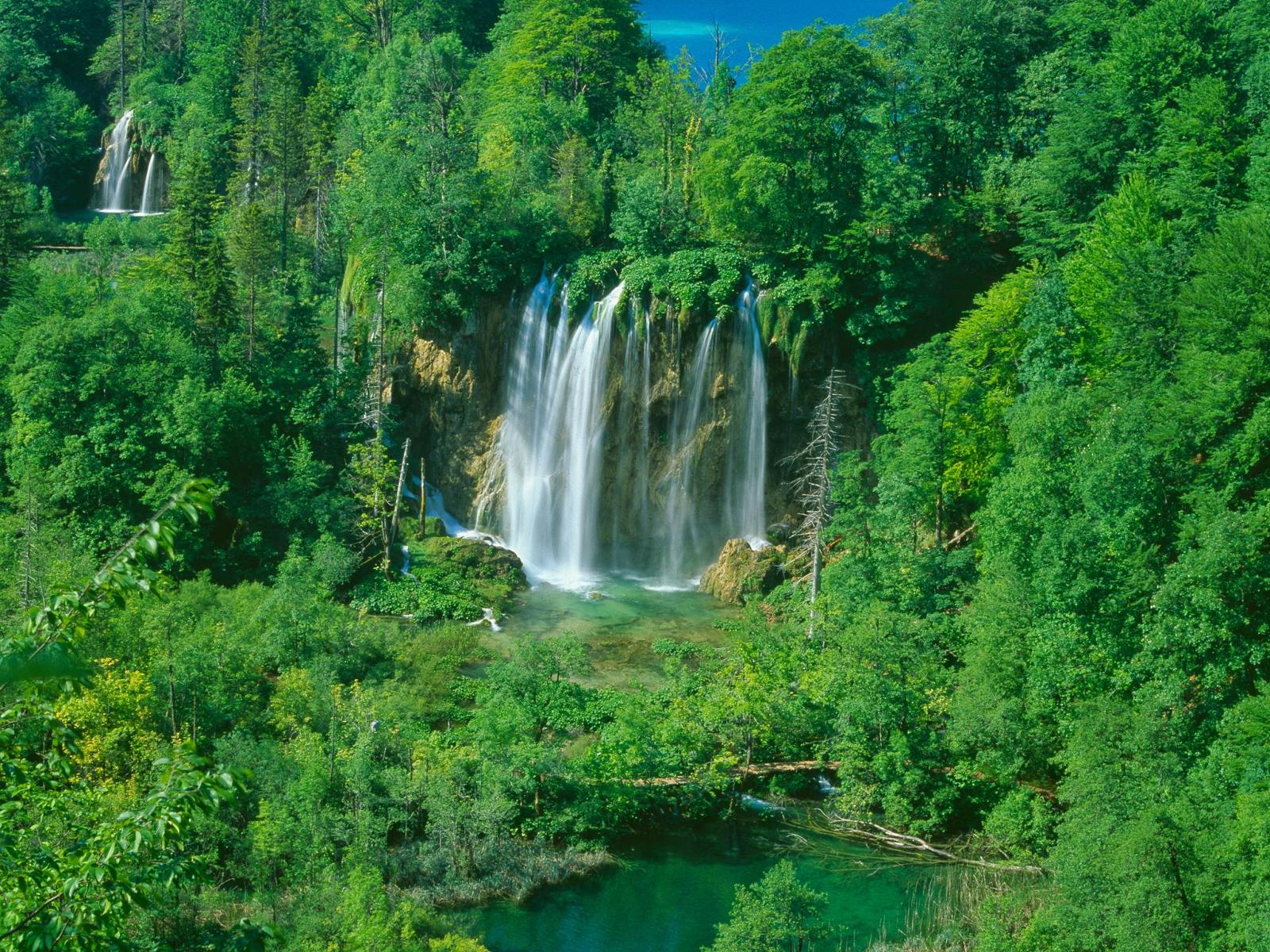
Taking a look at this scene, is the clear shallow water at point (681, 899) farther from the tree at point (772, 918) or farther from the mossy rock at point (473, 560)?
the mossy rock at point (473, 560)

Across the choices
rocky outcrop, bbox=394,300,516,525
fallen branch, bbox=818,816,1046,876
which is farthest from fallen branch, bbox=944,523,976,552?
rocky outcrop, bbox=394,300,516,525

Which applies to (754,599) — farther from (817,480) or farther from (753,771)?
(753,771)

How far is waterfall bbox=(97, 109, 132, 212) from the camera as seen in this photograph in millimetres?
53812

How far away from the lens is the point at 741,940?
15.6 metres

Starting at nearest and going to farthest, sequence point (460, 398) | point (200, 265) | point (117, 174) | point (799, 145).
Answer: point (799, 145)
point (200, 265)
point (460, 398)
point (117, 174)

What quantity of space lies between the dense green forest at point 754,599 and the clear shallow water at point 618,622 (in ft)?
4.32

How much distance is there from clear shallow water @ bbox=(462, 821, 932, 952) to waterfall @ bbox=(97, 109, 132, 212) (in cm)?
4398

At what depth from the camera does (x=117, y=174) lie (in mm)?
54000

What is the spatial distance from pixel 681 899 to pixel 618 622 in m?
11.8

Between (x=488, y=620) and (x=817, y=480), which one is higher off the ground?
(x=817, y=480)

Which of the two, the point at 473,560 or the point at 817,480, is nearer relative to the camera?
the point at 473,560

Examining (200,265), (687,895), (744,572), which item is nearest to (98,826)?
(687,895)

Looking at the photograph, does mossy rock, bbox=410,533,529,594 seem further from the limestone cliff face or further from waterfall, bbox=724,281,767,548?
waterfall, bbox=724,281,767,548

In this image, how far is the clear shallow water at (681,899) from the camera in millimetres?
18938
